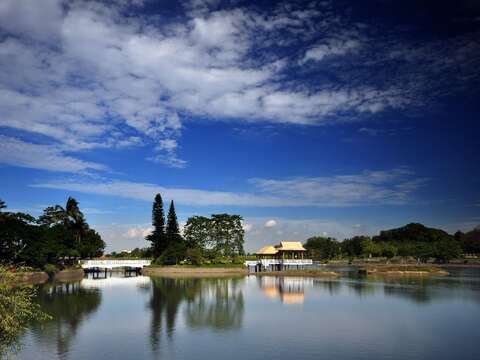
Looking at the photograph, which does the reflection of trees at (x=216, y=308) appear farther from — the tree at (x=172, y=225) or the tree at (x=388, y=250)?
the tree at (x=388, y=250)

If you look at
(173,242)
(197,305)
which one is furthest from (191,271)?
(197,305)

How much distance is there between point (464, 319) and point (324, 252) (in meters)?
113

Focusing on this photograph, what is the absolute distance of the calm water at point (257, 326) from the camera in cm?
2272

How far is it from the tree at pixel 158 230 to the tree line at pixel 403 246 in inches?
2503

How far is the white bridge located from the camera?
82.1 m

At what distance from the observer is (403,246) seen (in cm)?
12206

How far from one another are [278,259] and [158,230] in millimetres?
25296

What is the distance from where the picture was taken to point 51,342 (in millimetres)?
24656

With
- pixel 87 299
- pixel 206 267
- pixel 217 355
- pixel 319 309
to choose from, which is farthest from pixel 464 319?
pixel 206 267

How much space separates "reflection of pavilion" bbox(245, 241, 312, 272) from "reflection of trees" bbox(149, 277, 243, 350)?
1141 inches

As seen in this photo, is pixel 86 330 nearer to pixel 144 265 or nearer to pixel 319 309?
pixel 319 309

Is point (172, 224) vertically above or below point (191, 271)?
above

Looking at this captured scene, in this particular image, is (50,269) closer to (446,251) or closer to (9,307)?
(9,307)

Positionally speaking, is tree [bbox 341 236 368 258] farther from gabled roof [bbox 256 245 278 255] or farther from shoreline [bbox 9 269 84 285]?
shoreline [bbox 9 269 84 285]
